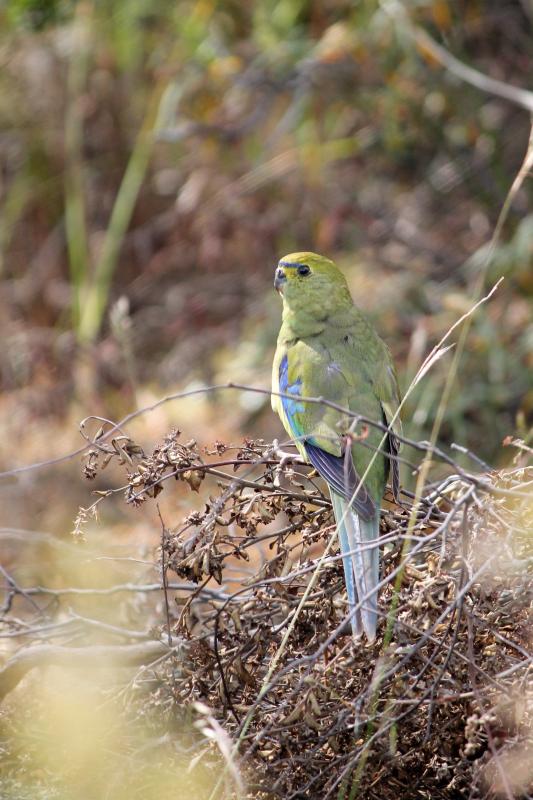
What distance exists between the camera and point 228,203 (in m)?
7.17

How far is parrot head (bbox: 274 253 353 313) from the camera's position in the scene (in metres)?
4.13

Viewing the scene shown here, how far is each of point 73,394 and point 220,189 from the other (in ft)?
5.59

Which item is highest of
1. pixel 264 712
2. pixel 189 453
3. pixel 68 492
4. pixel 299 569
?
pixel 68 492

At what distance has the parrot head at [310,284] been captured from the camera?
13.6ft

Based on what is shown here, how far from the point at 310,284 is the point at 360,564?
1736mm

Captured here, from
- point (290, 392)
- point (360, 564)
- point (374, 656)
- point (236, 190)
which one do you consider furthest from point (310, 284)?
point (236, 190)

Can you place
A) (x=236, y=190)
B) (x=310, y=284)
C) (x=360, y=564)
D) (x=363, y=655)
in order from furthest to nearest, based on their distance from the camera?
(x=236, y=190)
(x=310, y=284)
(x=360, y=564)
(x=363, y=655)

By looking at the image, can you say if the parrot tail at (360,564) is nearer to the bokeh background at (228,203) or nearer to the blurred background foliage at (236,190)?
the bokeh background at (228,203)

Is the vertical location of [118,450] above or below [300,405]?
below

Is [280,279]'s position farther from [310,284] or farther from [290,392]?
[290,392]

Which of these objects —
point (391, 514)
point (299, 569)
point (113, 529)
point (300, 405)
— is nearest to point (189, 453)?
point (299, 569)

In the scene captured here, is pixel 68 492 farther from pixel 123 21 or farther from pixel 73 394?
pixel 123 21

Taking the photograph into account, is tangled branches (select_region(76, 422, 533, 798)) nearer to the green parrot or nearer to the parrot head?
the green parrot

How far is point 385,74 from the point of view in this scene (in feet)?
20.9
